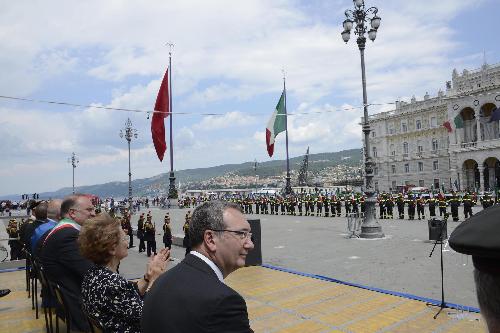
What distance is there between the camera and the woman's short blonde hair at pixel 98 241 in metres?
3.02

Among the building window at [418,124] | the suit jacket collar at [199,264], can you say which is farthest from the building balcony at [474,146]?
the suit jacket collar at [199,264]

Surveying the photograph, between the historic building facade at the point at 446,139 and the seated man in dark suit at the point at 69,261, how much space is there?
46.9m

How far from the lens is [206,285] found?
1840mm

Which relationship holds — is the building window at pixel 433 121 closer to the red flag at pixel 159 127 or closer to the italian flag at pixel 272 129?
the italian flag at pixel 272 129

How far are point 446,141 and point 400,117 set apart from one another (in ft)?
31.2

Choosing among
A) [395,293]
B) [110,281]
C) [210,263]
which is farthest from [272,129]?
[210,263]

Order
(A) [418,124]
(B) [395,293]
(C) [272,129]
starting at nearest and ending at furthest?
1. (B) [395,293]
2. (C) [272,129]
3. (A) [418,124]

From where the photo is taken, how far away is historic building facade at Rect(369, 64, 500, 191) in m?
53.2

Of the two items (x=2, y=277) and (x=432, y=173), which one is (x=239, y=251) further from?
(x=432, y=173)

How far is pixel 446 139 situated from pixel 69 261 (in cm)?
6797

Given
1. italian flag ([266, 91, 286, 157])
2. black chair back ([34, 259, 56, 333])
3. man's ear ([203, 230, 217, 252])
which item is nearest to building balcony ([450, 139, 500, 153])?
italian flag ([266, 91, 286, 157])

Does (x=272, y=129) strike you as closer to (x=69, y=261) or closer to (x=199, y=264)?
(x=69, y=261)

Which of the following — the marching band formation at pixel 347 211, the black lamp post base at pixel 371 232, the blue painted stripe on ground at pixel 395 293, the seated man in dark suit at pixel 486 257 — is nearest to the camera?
the seated man in dark suit at pixel 486 257

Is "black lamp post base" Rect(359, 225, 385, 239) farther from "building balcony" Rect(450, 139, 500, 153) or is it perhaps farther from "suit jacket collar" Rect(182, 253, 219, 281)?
"building balcony" Rect(450, 139, 500, 153)
